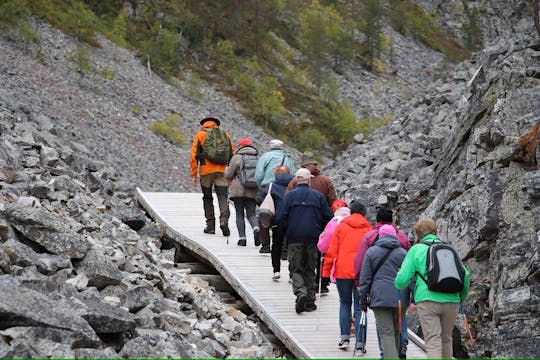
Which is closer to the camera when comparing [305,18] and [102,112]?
[102,112]

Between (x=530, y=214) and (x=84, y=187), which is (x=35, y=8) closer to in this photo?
(x=84, y=187)

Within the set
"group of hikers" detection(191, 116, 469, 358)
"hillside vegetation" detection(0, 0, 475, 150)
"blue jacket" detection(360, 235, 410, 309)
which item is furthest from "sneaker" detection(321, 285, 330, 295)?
"hillside vegetation" detection(0, 0, 475, 150)

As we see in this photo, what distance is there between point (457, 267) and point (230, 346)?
3.26 meters

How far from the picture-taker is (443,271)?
8.06 metres

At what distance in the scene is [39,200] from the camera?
12461 mm

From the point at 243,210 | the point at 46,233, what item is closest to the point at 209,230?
the point at 243,210

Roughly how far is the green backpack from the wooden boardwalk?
5.27 ft

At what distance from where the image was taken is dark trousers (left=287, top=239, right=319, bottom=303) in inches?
432

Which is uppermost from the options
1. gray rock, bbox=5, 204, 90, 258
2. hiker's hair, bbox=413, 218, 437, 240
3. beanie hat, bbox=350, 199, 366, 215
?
hiker's hair, bbox=413, 218, 437, 240

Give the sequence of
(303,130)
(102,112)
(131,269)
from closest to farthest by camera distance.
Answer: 1. (131,269)
2. (102,112)
3. (303,130)

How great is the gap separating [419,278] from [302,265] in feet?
10.1

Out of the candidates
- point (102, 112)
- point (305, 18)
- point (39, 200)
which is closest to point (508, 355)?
point (39, 200)

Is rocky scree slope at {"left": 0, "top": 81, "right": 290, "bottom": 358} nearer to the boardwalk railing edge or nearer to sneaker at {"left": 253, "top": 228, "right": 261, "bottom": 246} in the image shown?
the boardwalk railing edge

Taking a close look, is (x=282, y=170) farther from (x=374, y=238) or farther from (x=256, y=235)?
(x=374, y=238)
